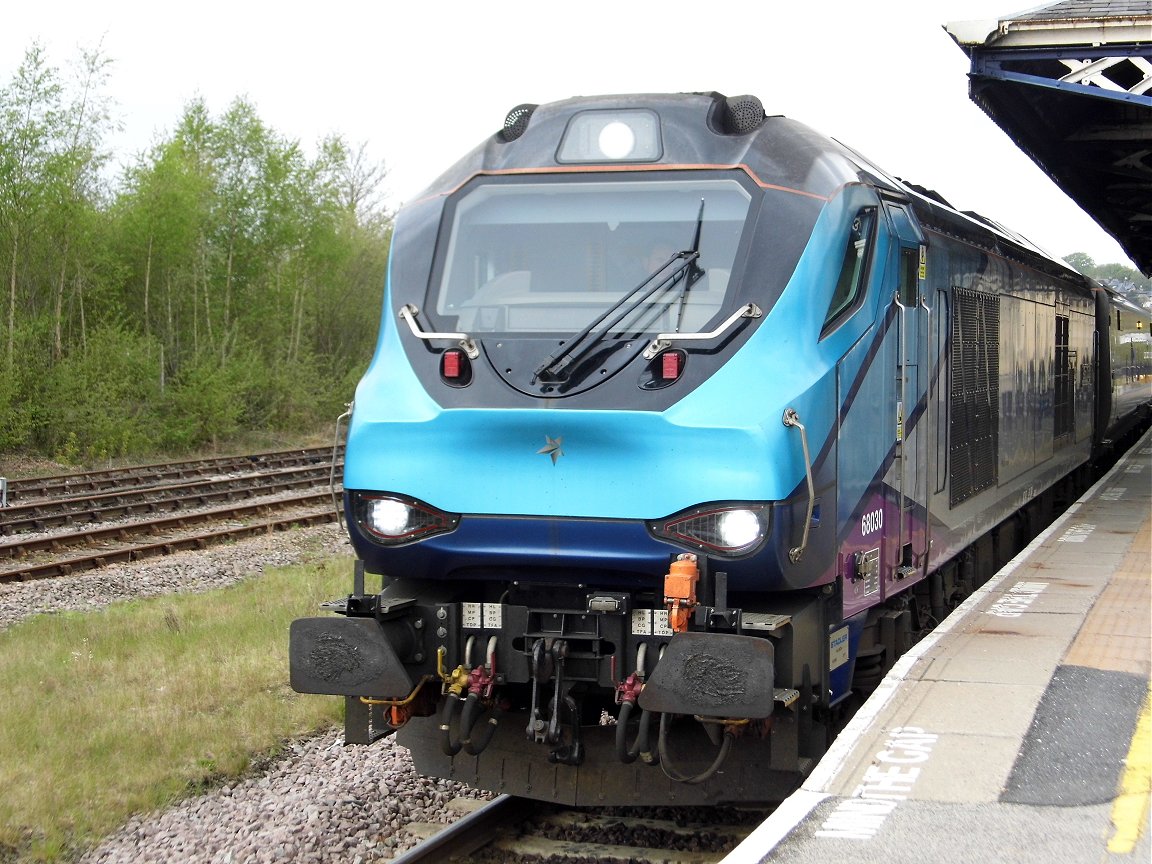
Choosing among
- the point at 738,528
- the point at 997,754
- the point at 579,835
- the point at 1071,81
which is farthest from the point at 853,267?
the point at 1071,81

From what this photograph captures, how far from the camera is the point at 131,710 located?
860 centimetres

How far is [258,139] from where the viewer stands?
1356 inches

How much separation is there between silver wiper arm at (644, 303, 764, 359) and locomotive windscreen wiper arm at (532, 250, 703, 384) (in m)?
0.28

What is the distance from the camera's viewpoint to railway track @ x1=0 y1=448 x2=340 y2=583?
14953 millimetres

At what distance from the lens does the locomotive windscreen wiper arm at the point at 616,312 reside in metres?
5.65

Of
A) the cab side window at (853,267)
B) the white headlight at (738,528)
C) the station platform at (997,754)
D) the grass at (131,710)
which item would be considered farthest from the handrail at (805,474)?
the grass at (131,710)

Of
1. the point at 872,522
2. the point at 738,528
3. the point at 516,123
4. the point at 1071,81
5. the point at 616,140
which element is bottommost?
the point at 872,522

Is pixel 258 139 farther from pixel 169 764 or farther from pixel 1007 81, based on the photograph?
pixel 169 764

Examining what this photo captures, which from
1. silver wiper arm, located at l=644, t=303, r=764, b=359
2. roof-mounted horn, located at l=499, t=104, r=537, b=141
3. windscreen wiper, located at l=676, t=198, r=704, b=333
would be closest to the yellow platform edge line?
silver wiper arm, located at l=644, t=303, r=764, b=359

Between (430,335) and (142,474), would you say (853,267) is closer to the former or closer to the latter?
(430,335)

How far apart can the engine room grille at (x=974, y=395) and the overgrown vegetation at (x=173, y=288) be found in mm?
19969

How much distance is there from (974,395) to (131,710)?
20.2 feet

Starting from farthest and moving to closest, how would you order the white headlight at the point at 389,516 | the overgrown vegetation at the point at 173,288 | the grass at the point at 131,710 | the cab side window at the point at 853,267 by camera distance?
the overgrown vegetation at the point at 173,288, the grass at the point at 131,710, the cab side window at the point at 853,267, the white headlight at the point at 389,516

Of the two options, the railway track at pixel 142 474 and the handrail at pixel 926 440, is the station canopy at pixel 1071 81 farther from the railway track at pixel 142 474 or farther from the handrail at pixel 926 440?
the railway track at pixel 142 474
